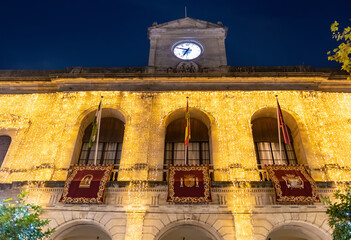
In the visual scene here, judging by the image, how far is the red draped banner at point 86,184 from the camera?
40.6ft

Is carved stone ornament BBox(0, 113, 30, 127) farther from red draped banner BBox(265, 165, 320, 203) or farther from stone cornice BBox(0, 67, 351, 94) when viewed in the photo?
red draped banner BBox(265, 165, 320, 203)

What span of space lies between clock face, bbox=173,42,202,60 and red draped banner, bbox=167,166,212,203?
25.7 feet

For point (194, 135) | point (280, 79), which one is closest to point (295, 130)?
point (280, 79)

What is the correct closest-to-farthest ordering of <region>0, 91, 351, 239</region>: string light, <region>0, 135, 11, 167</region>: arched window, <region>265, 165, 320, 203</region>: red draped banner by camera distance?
<region>265, 165, 320, 203</region>: red draped banner, <region>0, 91, 351, 239</region>: string light, <region>0, 135, 11, 167</region>: arched window

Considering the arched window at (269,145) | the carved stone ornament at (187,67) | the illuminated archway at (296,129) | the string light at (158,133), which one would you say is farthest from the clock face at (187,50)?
the arched window at (269,145)

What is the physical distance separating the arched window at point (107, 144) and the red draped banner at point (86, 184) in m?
1.81

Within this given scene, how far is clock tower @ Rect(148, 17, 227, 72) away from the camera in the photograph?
17703mm

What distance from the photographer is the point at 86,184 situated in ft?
42.0

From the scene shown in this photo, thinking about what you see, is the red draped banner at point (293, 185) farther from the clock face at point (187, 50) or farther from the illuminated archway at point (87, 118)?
the clock face at point (187, 50)

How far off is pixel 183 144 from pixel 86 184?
5392mm

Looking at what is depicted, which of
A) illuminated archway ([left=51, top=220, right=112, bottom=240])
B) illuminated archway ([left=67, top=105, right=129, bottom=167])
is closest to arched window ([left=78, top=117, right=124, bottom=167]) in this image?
illuminated archway ([left=67, top=105, right=129, bottom=167])

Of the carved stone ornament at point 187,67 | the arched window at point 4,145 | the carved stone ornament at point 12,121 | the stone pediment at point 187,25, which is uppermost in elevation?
the stone pediment at point 187,25

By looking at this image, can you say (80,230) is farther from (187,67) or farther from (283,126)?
(283,126)

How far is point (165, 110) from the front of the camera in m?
15.6
